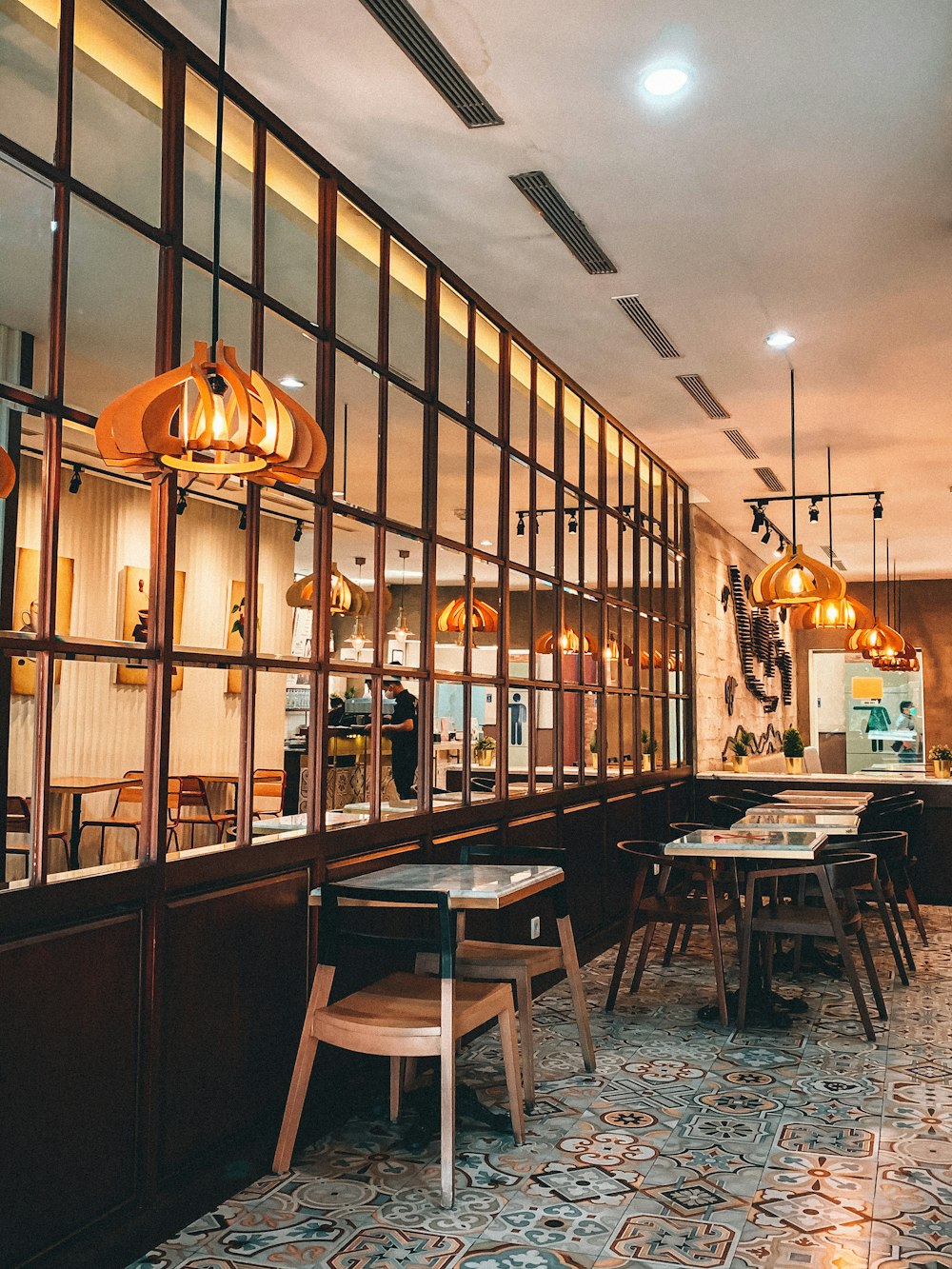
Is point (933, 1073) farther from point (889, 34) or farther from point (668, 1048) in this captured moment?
point (889, 34)

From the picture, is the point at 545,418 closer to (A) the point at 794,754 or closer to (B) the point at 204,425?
(B) the point at 204,425

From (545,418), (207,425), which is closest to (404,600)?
(207,425)

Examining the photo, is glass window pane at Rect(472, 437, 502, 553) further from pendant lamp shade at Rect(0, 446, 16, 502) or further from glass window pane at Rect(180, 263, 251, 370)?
pendant lamp shade at Rect(0, 446, 16, 502)

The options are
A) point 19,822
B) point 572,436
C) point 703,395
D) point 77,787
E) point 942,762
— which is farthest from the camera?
point 942,762

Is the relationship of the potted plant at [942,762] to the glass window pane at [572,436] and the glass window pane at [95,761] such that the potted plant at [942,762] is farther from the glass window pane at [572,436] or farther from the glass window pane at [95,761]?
the glass window pane at [95,761]

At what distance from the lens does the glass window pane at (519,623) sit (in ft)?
17.9

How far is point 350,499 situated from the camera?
→ 13.1ft

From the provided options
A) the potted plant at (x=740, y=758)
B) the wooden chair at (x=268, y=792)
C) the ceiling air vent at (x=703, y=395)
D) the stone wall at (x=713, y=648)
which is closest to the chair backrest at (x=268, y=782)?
the wooden chair at (x=268, y=792)

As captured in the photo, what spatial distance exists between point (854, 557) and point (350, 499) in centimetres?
1131

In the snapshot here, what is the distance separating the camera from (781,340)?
584 cm

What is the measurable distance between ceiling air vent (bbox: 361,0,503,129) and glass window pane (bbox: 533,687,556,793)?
9.69ft

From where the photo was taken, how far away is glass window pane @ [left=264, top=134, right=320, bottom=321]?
3.83 metres

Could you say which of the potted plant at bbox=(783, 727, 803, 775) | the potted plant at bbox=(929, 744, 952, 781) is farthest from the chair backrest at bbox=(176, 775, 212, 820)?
the potted plant at bbox=(929, 744, 952, 781)

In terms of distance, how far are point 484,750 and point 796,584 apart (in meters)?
2.46
